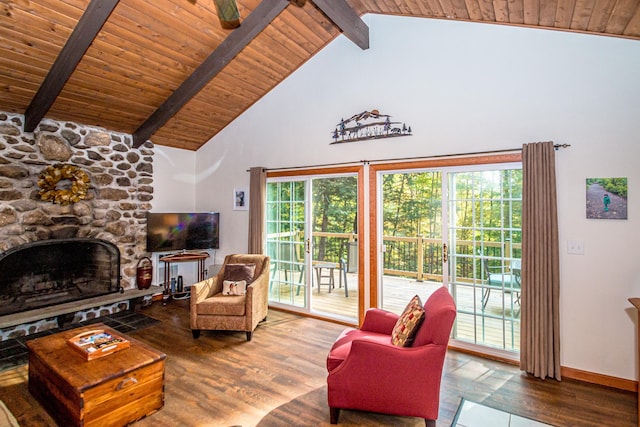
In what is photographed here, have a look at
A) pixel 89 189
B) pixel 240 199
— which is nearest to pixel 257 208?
pixel 240 199

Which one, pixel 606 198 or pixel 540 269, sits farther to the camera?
pixel 540 269

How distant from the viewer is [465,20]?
3420mm

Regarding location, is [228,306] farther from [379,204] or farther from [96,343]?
[379,204]

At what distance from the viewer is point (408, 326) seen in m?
2.35

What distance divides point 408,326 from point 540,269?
1.54 metres

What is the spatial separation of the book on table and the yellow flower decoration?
2.17 metres

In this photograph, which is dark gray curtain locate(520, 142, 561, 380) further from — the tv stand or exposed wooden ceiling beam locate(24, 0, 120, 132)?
the tv stand

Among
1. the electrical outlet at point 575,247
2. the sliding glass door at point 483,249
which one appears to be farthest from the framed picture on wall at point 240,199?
the electrical outlet at point 575,247

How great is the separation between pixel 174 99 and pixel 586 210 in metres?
4.69

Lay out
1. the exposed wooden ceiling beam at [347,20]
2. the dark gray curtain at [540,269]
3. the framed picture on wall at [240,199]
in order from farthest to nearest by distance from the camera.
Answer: the framed picture on wall at [240,199] < the exposed wooden ceiling beam at [347,20] < the dark gray curtain at [540,269]

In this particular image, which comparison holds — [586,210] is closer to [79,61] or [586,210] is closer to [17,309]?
[79,61]

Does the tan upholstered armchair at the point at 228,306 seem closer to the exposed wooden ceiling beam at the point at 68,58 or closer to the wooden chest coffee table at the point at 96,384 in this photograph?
the wooden chest coffee table at the point at 96,384

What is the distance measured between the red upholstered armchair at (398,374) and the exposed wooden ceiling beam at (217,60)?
314 centimetres

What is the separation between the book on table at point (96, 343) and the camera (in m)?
2.49
